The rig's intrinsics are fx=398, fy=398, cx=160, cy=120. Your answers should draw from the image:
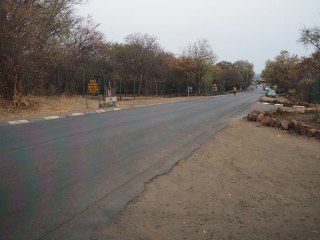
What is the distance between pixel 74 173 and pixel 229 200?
305 cm

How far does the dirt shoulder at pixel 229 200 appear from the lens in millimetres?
5090

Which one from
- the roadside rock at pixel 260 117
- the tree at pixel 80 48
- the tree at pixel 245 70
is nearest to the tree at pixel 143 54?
the tree at pixel 80 48

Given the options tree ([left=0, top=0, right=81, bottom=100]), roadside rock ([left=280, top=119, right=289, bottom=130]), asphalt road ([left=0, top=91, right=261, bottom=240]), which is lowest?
roadside rock ([left=280, top=119, right=289, bottom=130])

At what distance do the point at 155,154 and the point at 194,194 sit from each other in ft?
12.0

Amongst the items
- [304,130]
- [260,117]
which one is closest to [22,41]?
[260,117]

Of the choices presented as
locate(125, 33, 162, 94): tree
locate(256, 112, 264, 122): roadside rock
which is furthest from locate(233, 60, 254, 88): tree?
locate(256, 112, 264, 122): roadside rock

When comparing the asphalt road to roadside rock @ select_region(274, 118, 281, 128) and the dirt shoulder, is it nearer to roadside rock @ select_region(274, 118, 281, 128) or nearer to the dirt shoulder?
the dirt shoulder

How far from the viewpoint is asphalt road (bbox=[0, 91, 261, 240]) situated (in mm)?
5109

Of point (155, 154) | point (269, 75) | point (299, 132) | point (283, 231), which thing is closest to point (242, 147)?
point (155, 154)

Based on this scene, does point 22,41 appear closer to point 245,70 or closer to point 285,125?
point 285,125

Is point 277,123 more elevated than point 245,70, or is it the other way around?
point 245,70

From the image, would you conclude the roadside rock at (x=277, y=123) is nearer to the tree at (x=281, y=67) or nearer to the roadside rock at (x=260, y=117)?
the roadside rock at (x=260, y=117)

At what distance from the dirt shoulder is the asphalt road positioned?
0.39m

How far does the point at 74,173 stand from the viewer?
7.73m
